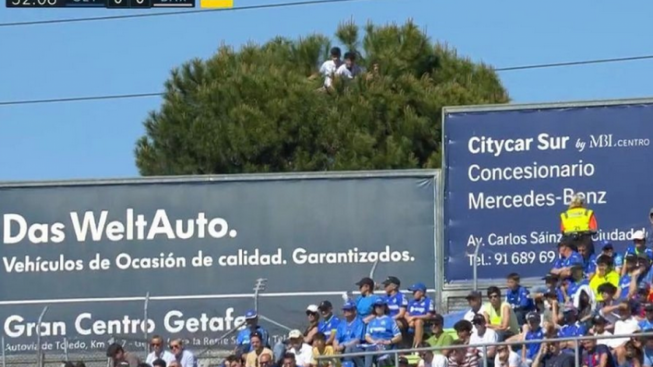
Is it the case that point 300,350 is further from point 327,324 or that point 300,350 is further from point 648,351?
point 648,351

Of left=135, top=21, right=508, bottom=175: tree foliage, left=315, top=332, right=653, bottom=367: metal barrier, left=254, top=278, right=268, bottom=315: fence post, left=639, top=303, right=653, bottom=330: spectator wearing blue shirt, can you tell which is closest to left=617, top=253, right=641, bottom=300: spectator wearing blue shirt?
left=639, top=303, right=653, bottom=330: spectator wearing blue shirt

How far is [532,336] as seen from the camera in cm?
2177

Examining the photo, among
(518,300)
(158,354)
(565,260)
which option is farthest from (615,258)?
(158,354)

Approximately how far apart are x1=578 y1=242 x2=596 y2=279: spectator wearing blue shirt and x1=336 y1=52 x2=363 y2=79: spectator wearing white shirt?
37.4 feet

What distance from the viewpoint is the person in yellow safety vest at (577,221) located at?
2548cm

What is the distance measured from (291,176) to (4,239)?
4.74m

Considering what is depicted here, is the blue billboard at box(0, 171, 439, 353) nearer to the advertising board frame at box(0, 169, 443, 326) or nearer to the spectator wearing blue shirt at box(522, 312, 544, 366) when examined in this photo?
the advertising board frame at box(0, 169, 443, 326)

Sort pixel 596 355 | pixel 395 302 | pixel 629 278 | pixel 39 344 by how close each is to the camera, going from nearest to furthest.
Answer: pixel 596 355
pixel 629 278
pixel 395 302
pixel 39 344

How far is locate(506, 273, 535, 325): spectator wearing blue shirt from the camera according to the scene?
23.5 metres

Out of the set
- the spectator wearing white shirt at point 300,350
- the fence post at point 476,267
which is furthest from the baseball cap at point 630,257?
the fence post at point 476,267

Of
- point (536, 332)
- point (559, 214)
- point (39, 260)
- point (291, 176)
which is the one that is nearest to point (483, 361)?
point (536, 332)

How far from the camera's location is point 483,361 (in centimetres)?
2128

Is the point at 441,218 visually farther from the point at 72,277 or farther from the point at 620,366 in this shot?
the point at 620,366

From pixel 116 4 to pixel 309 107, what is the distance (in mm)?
18735
